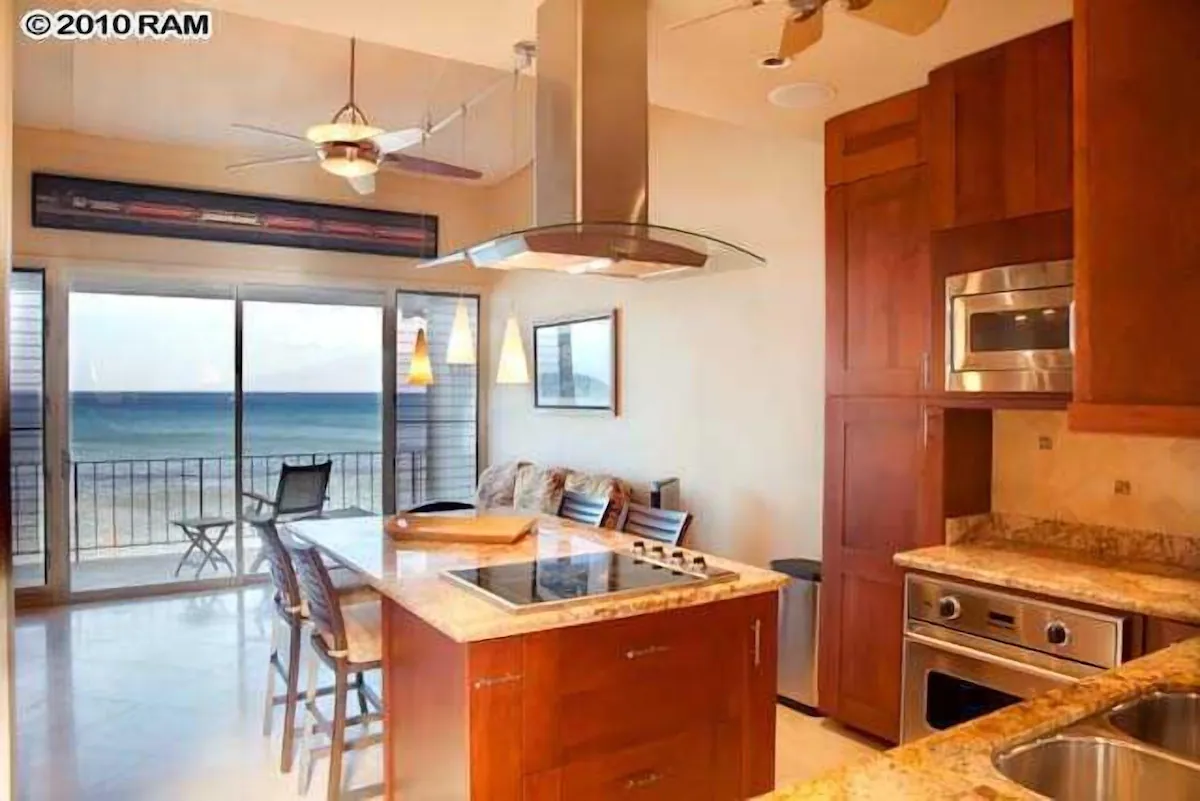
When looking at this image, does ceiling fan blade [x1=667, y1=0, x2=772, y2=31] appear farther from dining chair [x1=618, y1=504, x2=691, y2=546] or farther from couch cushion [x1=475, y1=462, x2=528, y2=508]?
couch cushion [x1=475, y1=462, x2=528, y2=508]

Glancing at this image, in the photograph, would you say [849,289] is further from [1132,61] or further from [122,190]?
[122,190]

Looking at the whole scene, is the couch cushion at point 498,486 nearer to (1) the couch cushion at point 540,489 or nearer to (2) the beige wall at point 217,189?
(1) the couch cushion at point 540,489

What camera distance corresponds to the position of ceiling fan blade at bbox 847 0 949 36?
2.04 metres

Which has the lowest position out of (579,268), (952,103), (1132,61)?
(579,268)

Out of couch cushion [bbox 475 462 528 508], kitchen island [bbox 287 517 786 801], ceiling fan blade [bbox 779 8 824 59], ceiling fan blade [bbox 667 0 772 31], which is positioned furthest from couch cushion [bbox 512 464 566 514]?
ceiling fan blade [bbox 779 8 824 59]

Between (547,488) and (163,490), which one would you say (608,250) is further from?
(163,490)

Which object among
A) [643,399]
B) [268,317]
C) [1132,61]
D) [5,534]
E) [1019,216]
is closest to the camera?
[5,534]

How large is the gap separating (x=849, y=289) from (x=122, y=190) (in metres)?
5.14

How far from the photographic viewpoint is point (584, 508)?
16.2ft

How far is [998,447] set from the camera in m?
3.35

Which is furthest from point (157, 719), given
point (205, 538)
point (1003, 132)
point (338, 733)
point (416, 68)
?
point (1003, 132)

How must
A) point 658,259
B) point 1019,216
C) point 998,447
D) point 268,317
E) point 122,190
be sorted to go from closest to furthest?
point 658,259 < point 1019,216 < point 998,447 < point 122,190 < point 268,317

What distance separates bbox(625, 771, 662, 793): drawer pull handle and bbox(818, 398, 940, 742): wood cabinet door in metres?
1.35

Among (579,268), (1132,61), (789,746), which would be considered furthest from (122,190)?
(1132,61)
